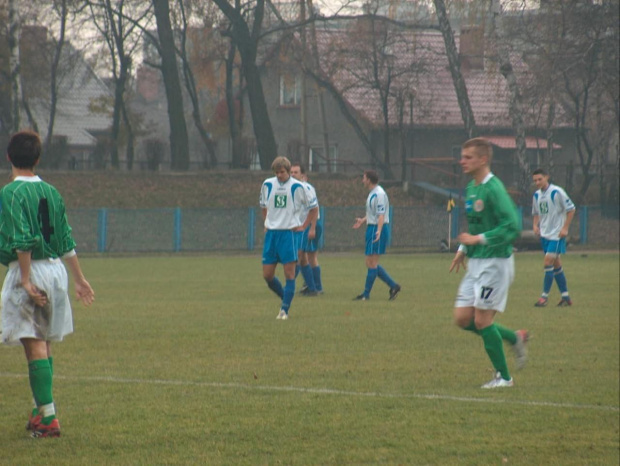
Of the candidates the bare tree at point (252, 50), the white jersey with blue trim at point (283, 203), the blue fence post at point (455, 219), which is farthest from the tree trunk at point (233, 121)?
the white jersey with blue trim at point (283, 203)

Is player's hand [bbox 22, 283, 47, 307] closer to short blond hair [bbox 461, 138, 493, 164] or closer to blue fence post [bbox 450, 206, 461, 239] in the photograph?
short blond hair [bbox 461, 138, 493, 164]

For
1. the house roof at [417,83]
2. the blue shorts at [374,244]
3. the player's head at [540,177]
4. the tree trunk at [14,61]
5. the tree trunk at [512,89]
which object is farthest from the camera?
the house roof at [417,83]

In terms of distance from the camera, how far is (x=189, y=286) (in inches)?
799

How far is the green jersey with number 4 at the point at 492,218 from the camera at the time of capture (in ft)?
25.1

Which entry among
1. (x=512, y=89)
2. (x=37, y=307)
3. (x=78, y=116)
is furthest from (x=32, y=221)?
(x=78, y=116)

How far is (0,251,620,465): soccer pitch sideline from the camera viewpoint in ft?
20.8

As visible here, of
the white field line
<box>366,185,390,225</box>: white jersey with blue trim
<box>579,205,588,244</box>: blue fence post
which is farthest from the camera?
<box>579,205,588,244</box>: blue fence post

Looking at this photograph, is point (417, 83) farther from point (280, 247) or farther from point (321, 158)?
point (280, 247)

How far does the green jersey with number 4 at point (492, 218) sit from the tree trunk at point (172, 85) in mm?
33802

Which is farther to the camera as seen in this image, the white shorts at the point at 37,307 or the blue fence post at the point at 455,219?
the blue fence post at the point at 455,219

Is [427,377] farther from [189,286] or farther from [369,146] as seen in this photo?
[369,146]

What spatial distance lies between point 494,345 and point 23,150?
3.93 meters

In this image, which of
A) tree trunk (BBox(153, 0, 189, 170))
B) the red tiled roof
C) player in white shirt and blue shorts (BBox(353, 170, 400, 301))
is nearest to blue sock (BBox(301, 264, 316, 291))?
player in white shirt and blue shorts (BBox(353, 170, 400, 301))

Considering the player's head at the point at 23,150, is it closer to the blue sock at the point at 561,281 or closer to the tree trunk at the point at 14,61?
the blue sock at the point at 561,281
